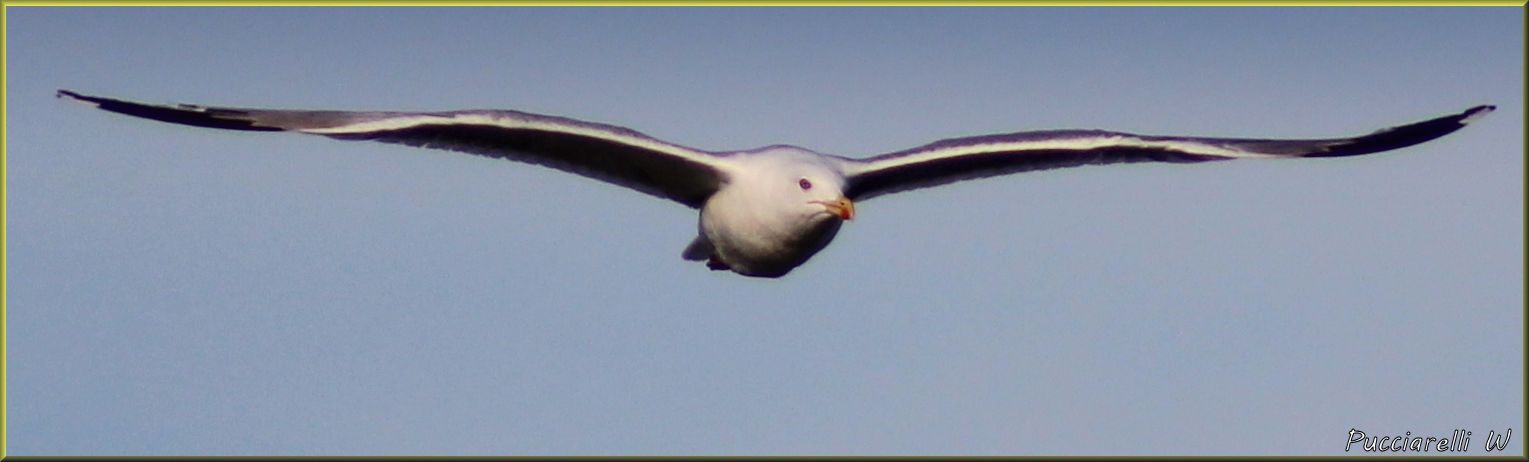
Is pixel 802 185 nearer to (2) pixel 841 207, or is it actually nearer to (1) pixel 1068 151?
(2) pixel 841 207

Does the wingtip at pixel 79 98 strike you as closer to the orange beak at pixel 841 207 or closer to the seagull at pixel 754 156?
the seagull at pixel 754 156

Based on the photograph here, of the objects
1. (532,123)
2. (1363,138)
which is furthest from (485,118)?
(1363,138)

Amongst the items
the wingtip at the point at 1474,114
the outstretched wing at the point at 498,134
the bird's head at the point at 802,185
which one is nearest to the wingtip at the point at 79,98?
the outstretched wing at the point at 498,134

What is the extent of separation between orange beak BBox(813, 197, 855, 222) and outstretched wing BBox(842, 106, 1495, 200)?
1.96 feet

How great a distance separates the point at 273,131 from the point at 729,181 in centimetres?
334

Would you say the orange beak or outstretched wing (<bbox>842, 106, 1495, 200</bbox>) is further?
outstretched wing (<bbox>842, 106, 1495, 200</bbox>)

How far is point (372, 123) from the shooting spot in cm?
1399

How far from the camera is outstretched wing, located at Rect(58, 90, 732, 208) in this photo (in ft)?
46.1

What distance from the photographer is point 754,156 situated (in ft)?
49.8

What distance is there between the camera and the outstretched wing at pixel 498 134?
14047 millimetres

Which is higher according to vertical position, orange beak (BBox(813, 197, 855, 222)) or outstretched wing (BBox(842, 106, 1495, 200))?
outstretched wing (BBox(842, 106, 1495, 200))

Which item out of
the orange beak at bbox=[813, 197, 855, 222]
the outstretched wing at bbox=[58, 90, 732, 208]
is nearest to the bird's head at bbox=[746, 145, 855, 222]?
the orange beak at bbox=[813, 197, 855, 222]

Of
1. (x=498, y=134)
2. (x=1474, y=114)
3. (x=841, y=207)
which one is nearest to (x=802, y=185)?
(x=841, y=207)

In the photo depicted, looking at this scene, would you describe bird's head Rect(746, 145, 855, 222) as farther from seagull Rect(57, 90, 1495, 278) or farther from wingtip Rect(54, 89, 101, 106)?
wingtip Rect(54, 89, 101, 106)
